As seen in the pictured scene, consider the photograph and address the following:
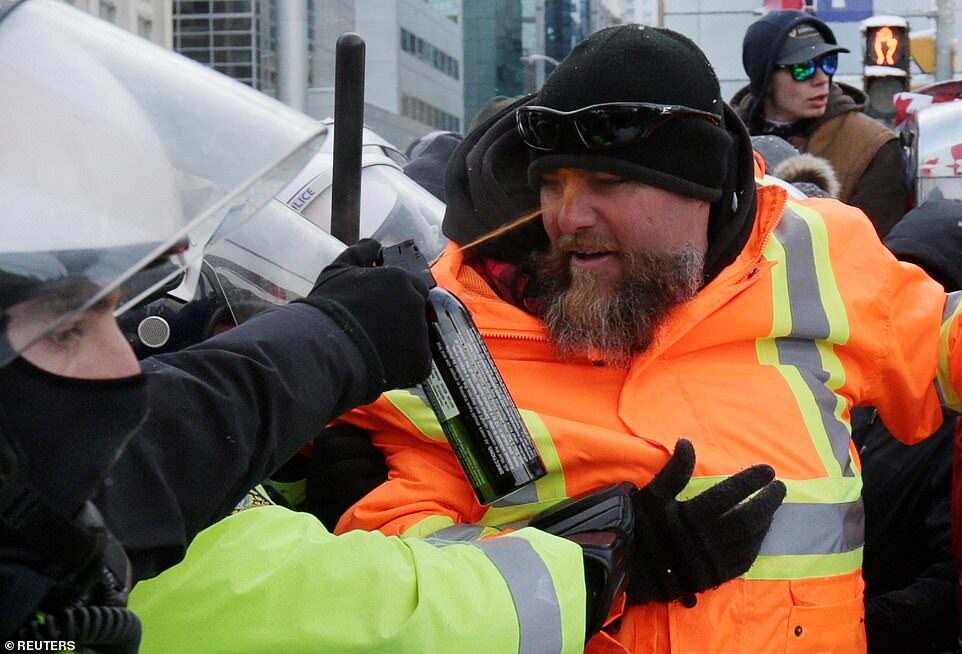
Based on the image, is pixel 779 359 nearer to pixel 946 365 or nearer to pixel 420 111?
pixel 946 365

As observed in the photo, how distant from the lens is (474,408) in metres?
2.06

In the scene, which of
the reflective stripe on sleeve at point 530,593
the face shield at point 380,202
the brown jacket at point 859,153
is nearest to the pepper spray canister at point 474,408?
the reflective stripe on sleeve at point 530,593

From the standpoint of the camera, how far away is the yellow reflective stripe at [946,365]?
8.40ft

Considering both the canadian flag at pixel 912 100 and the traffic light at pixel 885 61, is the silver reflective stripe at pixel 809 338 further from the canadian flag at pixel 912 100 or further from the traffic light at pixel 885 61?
the traffic light at pixel 885 61

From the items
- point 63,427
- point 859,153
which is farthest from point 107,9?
point 63,427

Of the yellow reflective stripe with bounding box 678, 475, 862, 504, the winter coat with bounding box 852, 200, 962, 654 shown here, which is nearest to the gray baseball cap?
the winter coat with bounding box 852, 200, 962, 654

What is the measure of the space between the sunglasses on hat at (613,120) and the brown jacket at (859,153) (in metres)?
2.15

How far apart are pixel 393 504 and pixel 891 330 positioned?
3.39 feet

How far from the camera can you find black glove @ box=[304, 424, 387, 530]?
8.02 ft

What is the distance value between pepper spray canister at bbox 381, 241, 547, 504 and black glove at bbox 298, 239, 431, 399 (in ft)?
0.86

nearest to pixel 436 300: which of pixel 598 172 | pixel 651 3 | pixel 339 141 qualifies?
pixel 339 141

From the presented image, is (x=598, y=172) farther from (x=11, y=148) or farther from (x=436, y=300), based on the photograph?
(x=11, y=148)

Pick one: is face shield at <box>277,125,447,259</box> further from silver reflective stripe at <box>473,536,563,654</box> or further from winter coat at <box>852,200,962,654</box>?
winter coat at <box>852,200,962,654</box>

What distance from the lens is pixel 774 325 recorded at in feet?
8.03
